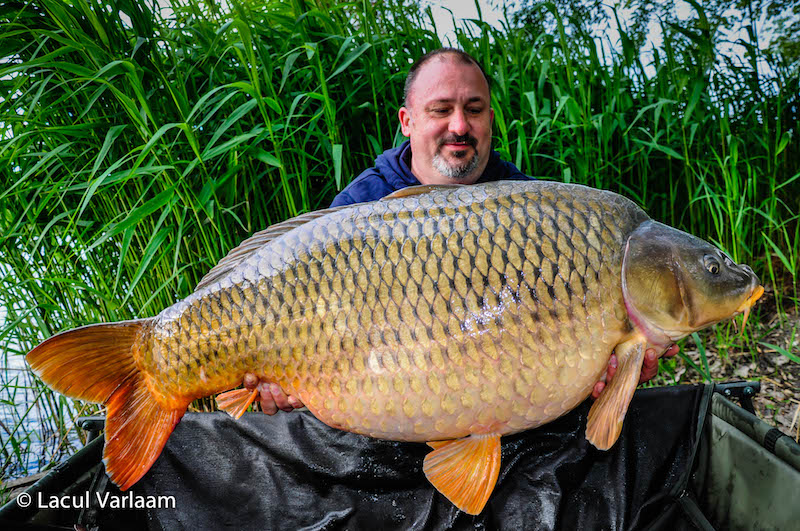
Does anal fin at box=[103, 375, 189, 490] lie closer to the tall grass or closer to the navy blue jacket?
the tall grass

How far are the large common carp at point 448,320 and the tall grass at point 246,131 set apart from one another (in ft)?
2.02

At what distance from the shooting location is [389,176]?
1.70 meters

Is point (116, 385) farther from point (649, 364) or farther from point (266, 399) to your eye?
point (649, 364)

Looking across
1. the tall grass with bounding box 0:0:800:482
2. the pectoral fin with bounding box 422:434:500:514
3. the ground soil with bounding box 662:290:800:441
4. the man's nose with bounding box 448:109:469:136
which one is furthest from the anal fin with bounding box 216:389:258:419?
the ground soil with bounding box 662:290:800:441

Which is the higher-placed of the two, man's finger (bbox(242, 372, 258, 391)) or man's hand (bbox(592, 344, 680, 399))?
man's finger (bbox(242, 372, 258, 391))

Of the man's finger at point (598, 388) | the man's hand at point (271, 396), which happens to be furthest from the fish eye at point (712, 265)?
the man's hand at point (271, 396)

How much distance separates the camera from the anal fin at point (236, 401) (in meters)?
1.10

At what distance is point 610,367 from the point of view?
1036 mm

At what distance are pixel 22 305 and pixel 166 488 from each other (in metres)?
1.11

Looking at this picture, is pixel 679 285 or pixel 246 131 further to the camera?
pixel 246 131

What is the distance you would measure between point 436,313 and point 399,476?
1.88 ft

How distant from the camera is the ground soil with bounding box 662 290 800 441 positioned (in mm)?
1911

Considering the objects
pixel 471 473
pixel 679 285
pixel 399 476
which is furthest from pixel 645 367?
pixel 399 476

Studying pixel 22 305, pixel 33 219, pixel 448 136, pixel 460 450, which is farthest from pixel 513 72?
pixel 22 305
